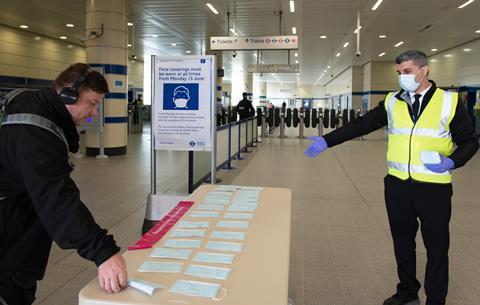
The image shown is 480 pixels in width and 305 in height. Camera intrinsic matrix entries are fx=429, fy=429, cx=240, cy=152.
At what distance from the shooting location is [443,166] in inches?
101

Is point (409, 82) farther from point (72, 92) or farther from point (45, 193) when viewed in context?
point (45, 193)

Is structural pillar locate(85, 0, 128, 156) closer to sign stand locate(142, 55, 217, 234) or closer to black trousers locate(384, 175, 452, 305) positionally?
sign stand locate(142, 55, 217, 234)

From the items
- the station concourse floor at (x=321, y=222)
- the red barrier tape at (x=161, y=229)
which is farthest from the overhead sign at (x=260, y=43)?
the red barrier tape at (x=161, y=229)

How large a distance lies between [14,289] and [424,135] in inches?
92.1

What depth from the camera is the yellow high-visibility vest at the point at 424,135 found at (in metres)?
2.63

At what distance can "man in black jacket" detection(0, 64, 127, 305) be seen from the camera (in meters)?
1.35

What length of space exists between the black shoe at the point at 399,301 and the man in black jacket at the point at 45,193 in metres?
2.23

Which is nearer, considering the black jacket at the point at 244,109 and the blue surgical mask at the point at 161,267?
the blue surgical mask at the point at 161,267

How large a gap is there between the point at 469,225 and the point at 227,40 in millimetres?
8095

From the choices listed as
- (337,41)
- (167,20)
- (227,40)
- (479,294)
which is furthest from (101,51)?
(337,41)

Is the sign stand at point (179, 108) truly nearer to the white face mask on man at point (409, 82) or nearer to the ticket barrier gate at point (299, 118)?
the white face mask on man at point (409, 82)

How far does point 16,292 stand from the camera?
1668 millimetres

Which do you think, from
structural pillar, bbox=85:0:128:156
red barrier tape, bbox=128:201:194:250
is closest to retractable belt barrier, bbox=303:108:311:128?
structural pillar, bbox=85:0:128:156

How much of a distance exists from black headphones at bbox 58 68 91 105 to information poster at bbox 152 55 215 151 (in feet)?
9.56
